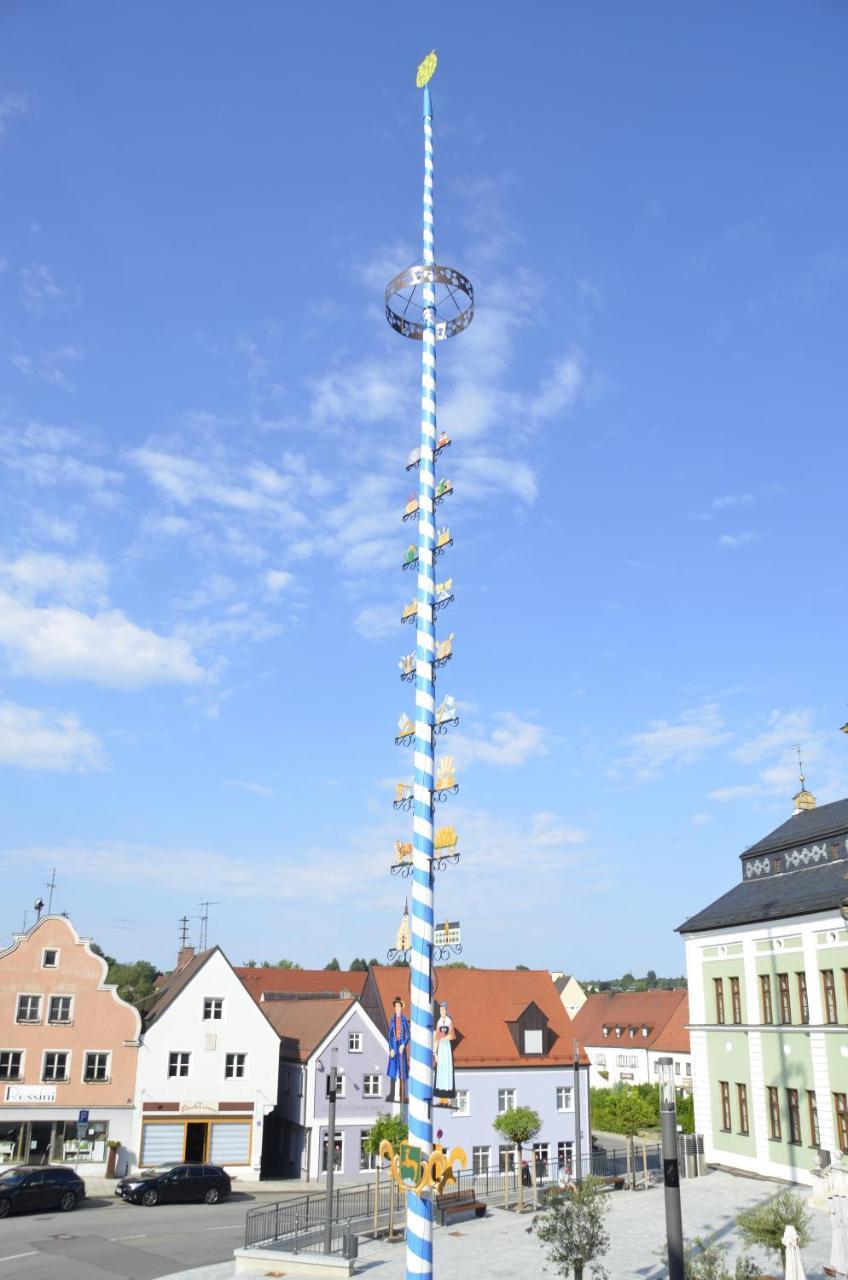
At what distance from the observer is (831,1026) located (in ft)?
108

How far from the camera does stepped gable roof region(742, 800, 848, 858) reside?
124ft

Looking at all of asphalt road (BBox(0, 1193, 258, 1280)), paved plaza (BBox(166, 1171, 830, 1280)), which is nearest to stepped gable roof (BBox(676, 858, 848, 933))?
paved plaza (BBox(166, 1171, 830, 1280))

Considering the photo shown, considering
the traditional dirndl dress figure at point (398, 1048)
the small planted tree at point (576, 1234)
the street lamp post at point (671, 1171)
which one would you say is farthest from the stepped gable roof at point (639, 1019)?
the street lamp post at point (671, 1171)

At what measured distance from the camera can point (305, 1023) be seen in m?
50.7

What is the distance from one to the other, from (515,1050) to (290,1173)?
37.8 ft

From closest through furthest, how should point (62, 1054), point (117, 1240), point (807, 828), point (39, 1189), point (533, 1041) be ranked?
point (117, 1240) → point (39, 1189) → point (807, 828) → point (62, 1054) → point (533, 1041)

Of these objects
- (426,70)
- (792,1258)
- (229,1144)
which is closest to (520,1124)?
(229,1144)

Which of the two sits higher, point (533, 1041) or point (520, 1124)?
point (533, 1041)

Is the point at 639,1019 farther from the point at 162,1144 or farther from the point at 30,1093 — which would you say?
the point at 30,1093

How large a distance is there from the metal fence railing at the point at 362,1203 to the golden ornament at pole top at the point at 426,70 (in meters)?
22.3

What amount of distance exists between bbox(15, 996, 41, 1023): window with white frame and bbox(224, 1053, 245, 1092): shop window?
27.0ft

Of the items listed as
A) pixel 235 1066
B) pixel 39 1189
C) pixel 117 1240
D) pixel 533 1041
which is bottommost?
pixel 117 1240

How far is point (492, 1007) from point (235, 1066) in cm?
1295

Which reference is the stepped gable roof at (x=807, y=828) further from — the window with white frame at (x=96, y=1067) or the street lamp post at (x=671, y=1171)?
the window with white frame at (x=96, y=1067)
